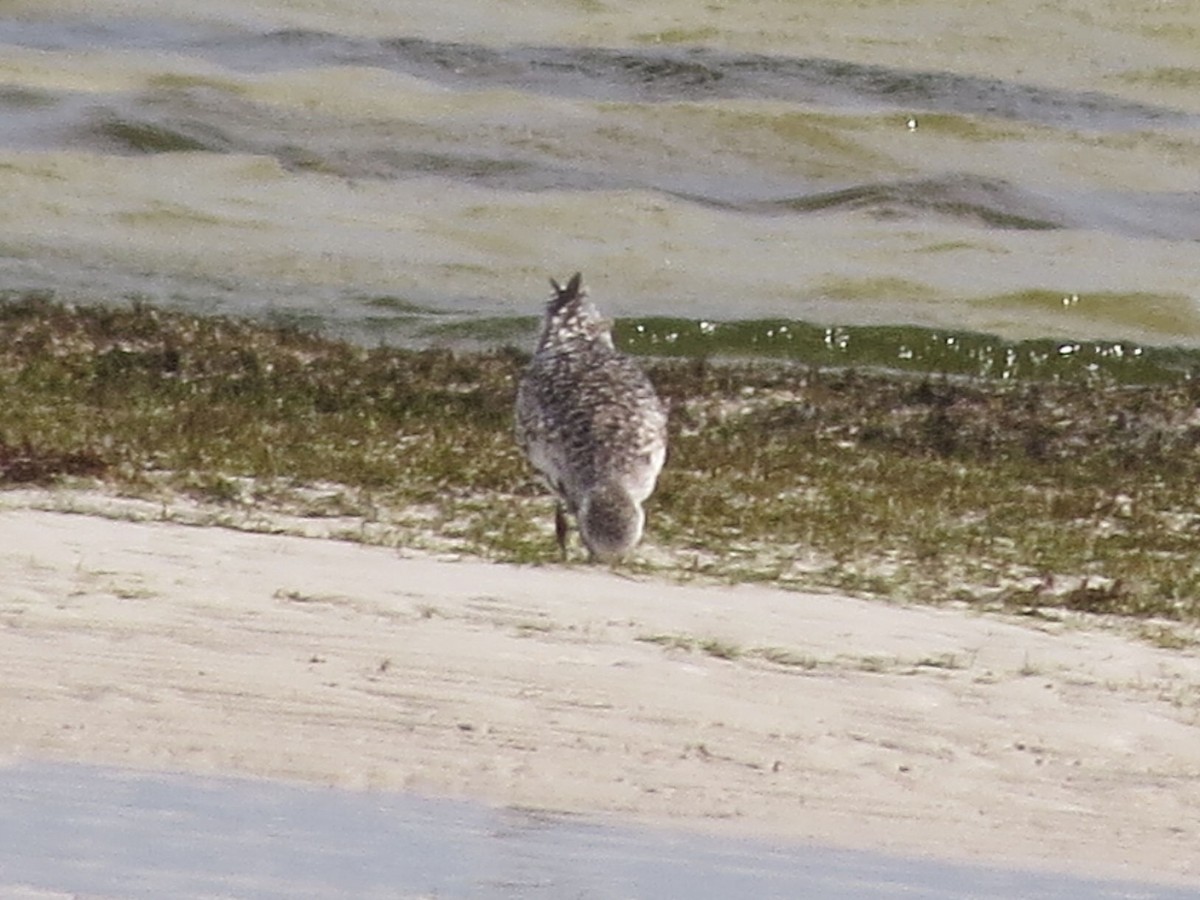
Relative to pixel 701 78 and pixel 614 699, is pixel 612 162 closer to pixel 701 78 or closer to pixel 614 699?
pixel 701 78

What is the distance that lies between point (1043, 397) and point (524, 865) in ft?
36.4

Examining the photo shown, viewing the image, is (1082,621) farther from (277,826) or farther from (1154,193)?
(1154,193)

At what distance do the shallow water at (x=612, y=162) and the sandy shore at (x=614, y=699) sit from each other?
1045 cm

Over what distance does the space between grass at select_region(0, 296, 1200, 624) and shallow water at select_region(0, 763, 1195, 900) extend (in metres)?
3.70

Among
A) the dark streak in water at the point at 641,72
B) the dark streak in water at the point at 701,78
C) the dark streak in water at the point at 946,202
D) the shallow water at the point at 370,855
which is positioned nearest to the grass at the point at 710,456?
the shallow water at the point at 370,855

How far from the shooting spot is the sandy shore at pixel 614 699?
8328 millimetres

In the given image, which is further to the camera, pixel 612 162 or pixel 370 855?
pixel 612 162

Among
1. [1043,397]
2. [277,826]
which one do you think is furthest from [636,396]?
[1043,397]

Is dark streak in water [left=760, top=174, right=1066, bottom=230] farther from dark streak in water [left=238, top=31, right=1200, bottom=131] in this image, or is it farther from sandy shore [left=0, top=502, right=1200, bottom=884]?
sandy shore [left=0, top=502, right=1200, bottom=884]

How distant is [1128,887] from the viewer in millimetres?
7812

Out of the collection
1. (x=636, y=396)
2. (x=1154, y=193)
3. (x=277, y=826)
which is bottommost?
(x=277, y=826)

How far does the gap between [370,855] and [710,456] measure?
24.9ft

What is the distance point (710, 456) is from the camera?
587 inches

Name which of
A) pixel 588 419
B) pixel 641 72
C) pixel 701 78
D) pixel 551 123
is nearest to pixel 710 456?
pixel 588 419
